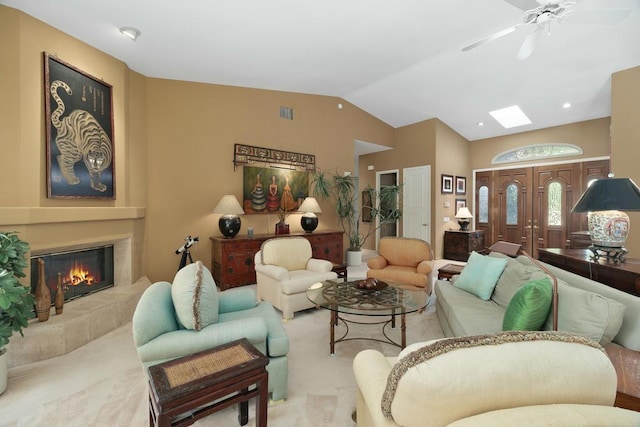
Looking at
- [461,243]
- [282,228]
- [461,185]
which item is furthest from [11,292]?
[461,185]

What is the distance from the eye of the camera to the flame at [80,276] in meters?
3.21

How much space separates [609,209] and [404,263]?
2.26 meters

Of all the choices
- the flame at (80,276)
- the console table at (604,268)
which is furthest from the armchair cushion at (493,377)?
the flame at (80,276)

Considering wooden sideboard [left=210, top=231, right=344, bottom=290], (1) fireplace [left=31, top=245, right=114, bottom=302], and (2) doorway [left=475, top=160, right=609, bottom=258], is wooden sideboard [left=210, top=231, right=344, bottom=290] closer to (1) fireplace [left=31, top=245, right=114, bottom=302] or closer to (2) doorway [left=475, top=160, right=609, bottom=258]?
(1) fireplace [left=31, top=245, right=114, bottom=302]

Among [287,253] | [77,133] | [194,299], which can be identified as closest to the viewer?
[194,299]

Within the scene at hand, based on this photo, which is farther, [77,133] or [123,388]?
[77,133]

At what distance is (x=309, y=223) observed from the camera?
549 cm

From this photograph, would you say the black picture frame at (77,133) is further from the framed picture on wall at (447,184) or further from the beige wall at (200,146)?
the framed picture on wall at (447,184)

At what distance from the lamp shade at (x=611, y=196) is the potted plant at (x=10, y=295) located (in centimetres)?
430

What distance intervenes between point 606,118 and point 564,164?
989mm

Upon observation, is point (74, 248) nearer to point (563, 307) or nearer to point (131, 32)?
point (131, 32)

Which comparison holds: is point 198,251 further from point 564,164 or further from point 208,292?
point 564,164

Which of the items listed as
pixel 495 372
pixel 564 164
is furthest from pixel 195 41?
pixel 564 164

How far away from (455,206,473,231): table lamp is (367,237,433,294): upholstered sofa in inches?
124
